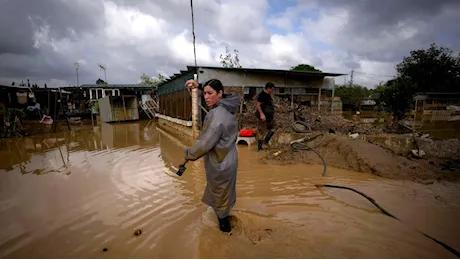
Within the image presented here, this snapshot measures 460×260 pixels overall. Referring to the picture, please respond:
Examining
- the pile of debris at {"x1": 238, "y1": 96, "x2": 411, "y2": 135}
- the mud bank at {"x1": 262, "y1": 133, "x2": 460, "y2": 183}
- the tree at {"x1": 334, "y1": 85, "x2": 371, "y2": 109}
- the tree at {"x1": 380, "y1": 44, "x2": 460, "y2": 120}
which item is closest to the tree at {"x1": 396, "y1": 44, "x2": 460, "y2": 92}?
the tree at {"x1": 380, "y1": 44, "x2": 460, "y2": 120}

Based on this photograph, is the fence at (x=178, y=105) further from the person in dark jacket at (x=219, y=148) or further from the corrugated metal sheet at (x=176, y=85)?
the person in dark jacket at (x=219, y=148)

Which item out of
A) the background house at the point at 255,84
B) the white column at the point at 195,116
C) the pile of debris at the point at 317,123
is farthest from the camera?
the background house at the point at 255,84

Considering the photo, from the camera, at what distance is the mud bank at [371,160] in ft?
14.5

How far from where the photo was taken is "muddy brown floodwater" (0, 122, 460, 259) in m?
2.32

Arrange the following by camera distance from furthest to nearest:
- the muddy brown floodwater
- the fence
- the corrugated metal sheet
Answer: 1. the corrugated metal sheet
2. the fence
3. the muddy brown floodwater

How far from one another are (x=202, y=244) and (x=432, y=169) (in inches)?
202

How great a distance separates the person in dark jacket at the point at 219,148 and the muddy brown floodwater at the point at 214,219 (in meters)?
0.57

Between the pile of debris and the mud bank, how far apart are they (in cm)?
165

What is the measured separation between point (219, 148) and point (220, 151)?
3 centimetres

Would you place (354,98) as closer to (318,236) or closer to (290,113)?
(290,113)

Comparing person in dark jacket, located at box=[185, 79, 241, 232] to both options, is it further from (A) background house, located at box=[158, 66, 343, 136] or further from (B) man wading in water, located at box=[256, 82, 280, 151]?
(A) background house, located at box=[158, 66, 343, 136]

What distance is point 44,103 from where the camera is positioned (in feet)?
68.9

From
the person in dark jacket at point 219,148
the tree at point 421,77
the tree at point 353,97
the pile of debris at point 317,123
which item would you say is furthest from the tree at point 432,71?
the person in dark jacket at point 219,148

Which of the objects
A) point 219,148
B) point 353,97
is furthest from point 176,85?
point 353,97
